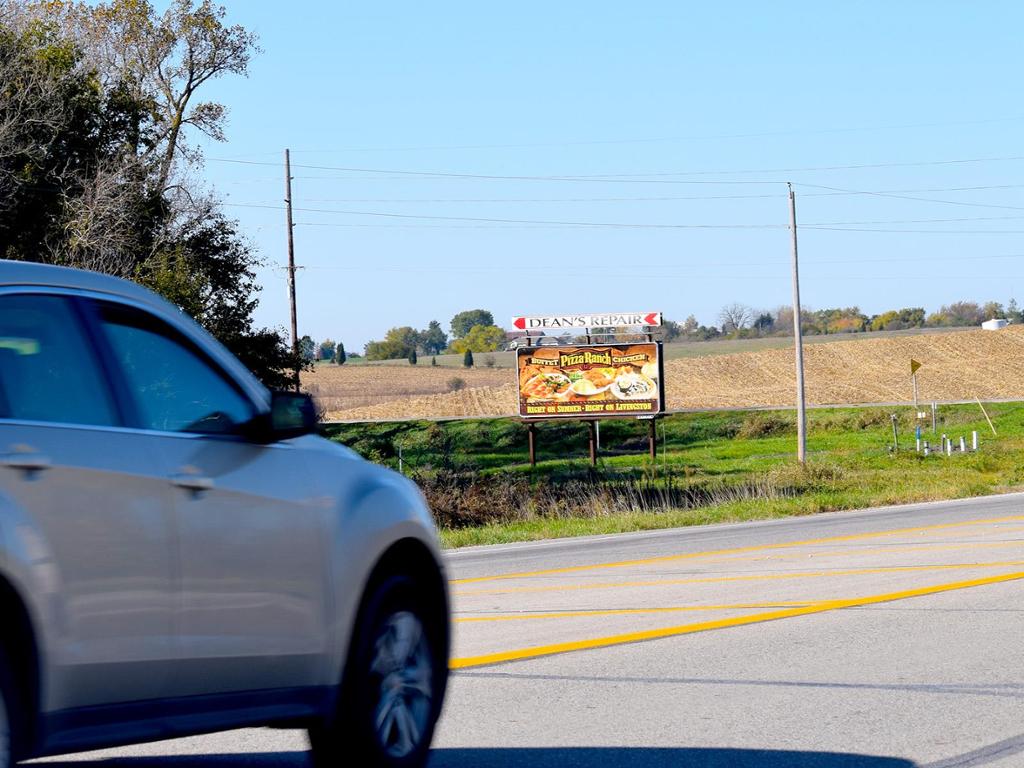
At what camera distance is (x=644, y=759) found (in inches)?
257

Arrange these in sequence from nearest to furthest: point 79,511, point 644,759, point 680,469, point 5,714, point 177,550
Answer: point 5,714 < point 79,511 < point 177,550 < point 644,759 < point 680,469

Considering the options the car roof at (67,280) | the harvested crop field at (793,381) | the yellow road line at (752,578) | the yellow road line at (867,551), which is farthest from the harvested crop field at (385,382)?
the car roof at (67,280)

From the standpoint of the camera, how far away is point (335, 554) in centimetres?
540

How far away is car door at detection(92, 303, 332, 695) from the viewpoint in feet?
15.4

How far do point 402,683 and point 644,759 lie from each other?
4.30 feet

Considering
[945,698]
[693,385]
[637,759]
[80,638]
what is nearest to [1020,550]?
[945,698]

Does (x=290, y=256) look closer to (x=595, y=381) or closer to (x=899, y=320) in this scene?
(x=595, y=381)

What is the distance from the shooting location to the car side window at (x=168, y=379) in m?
4.76

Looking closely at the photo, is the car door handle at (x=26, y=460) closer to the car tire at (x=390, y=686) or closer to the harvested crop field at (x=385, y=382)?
the car tire at (x=390, y=686)

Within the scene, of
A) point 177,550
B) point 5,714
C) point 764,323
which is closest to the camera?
point 5,714

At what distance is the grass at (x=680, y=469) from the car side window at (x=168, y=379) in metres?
16.8

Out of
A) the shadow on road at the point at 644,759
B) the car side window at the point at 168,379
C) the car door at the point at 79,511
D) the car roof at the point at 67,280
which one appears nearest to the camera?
the car door at the point at 79,511

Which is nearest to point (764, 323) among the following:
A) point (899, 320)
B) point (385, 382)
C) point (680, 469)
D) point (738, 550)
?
point (899, 320)

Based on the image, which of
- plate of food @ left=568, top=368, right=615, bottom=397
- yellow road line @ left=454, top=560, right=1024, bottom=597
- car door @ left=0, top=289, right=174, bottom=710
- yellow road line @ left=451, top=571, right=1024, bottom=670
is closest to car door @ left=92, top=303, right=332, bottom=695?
car door @ left=0, top=289, right=174, bottom=710
